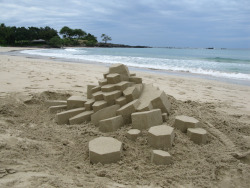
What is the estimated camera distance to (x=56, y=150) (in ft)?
8.41

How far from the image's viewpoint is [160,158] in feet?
7.63

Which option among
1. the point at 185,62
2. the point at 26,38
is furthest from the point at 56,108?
the point at 26,38

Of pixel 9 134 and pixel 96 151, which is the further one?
pixel 9 134

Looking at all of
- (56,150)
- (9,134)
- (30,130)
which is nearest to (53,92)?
(30,130)

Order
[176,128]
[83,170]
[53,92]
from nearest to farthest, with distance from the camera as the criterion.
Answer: [83,170] → [176,128] → [53,92]

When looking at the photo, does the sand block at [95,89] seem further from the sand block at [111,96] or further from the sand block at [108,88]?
the sand block at [111,96]

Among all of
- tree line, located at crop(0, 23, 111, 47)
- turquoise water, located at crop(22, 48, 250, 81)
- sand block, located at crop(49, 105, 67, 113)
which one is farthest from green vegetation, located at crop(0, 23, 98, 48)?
sand block, located at crop(49, 105, 67, 113)

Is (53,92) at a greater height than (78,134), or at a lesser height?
greater

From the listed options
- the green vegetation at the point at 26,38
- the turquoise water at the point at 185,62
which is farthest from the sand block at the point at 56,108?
the green vegetation at the point at 26,38

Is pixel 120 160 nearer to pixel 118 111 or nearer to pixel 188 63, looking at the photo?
pixel 118 111

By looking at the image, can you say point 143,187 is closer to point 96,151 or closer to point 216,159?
point 96,151

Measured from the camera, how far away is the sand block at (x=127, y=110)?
319 centimetres

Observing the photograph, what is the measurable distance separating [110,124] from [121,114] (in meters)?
0.27

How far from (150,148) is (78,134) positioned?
3.62 feet
